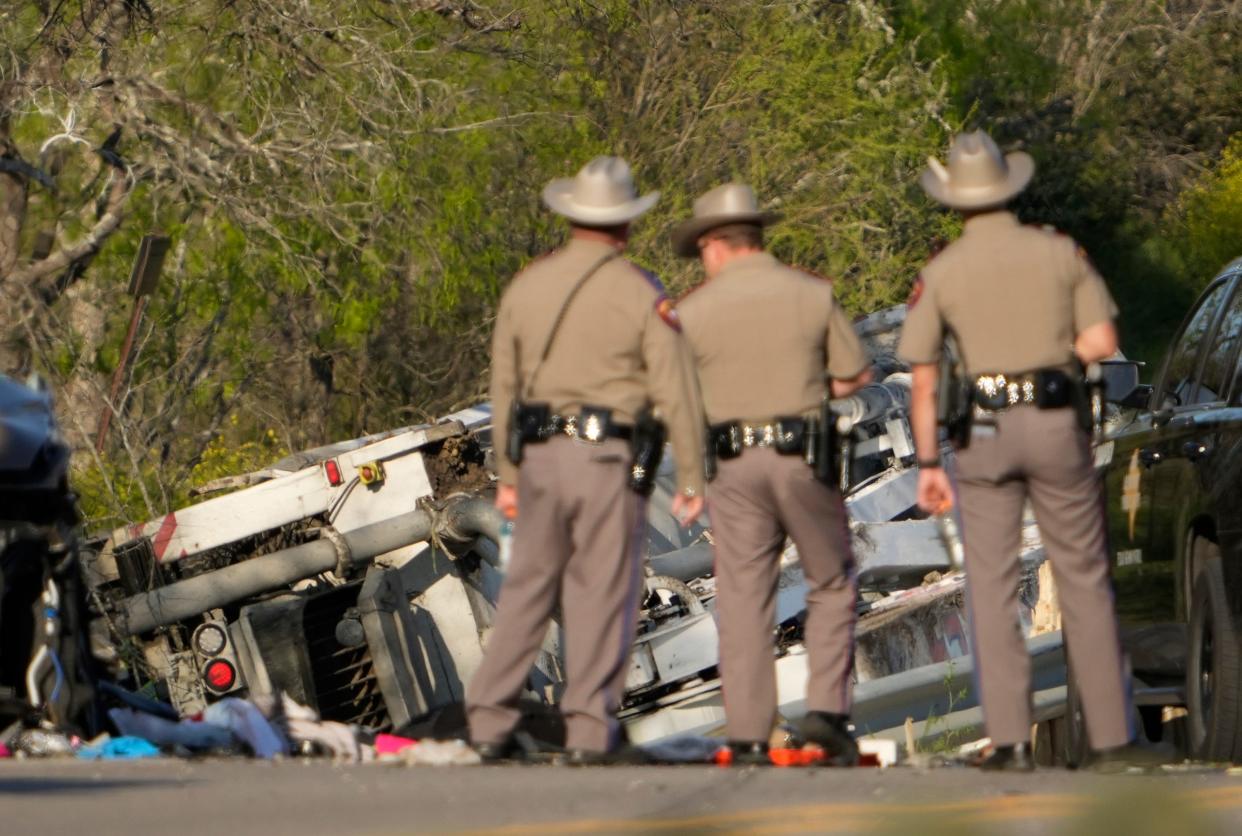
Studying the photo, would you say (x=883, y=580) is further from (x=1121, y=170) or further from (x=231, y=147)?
(x=1121, y=170)

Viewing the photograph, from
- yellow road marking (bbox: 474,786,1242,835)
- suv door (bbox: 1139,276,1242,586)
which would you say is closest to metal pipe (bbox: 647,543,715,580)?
suv door (bbox: 1139,276,1242,586)

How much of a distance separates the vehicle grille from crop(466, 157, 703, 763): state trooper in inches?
229

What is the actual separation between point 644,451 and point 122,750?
214cm

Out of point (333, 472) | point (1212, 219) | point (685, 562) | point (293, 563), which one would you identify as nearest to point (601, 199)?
point (293, 563)

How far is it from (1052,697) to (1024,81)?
1223 inches

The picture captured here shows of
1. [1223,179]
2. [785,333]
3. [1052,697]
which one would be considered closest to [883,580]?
[1052,697]

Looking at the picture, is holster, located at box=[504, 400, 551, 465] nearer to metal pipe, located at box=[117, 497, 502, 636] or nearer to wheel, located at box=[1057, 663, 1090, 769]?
wheel, located at box=[1057, 663, 1090, 769]

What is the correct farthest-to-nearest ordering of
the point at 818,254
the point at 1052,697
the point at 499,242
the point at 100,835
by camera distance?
the point at 818,254 → the point at 499,242 → the point at 1052,697 → the point at 100,835

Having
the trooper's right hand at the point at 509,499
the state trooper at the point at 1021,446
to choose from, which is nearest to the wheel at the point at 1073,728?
the state trooper at the point at 1021,446

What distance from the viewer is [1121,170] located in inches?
1779

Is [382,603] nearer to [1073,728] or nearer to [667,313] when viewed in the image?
[1073,728]

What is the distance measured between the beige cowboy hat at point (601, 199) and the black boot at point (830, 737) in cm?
177

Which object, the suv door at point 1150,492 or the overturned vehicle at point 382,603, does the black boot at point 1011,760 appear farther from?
the overturned vehicle at point 382,603

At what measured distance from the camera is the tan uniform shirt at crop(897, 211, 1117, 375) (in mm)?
7328
